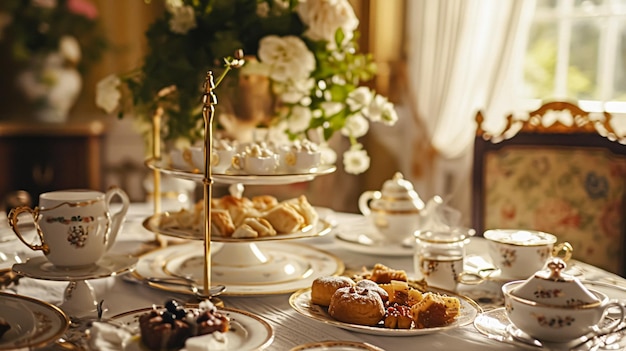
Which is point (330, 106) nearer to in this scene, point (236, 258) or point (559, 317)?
point (236, 258)

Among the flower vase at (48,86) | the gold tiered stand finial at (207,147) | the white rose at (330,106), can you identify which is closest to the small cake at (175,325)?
the gold tiered stand finial at (207,147)

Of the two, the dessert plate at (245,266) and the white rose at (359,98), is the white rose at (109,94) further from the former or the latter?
the white rose at (359,98)

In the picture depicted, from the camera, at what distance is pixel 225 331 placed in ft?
3.71

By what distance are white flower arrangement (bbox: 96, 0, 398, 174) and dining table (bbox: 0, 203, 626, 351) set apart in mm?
292

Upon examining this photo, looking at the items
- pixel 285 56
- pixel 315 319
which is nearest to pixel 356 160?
pixel 285 56

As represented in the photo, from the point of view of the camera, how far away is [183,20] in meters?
1.76

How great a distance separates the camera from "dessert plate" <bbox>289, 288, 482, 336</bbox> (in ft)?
3.94

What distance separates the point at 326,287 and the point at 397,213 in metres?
0.58

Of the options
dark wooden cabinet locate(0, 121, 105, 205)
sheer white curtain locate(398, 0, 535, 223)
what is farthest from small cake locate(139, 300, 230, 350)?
dark wooden cabinet locate(0, 121, 105, 205)

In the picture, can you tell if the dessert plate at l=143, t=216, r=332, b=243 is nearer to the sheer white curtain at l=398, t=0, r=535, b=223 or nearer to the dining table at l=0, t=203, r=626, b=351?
the dining table at l=0, t=203, r=626, b=351

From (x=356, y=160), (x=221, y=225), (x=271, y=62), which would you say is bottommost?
(x=221, y=225)

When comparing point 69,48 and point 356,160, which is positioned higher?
point 69,48

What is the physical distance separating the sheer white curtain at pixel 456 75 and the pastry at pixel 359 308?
7.32 feet

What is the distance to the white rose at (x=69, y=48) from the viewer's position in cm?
387
